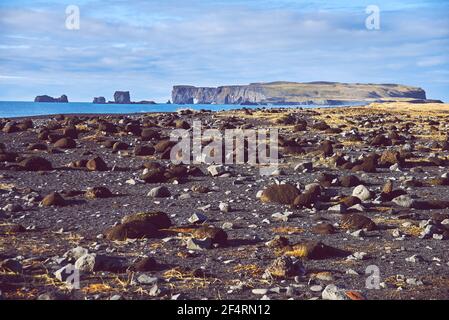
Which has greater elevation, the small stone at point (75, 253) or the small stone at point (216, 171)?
the small stone at point (216, 171)

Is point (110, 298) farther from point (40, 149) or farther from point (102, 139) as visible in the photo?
point (102, 139)

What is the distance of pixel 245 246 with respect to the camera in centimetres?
876

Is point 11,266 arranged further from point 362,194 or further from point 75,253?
point 362,194

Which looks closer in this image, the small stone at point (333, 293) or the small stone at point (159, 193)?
the small stone at point (333, 293)

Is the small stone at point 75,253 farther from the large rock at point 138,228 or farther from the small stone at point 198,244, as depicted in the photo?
the small stone at point 198,244

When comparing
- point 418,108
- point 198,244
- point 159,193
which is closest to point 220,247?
point 198,244

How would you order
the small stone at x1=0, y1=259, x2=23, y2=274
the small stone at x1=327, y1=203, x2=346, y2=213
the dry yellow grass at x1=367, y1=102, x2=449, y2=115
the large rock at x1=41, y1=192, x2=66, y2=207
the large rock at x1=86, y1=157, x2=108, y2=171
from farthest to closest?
1. the dry yellow grass at x1=367, y1=102, x2=449, y2=115
2. the large rock at x1=86, y1=157, x2=108, y2=171
3. the large rock at x1=41, y1=192, x2=66, y2=207
4. the small stone at x1=327, y1=203, x2=346, y2=213
5. the small stone at x1=0, y1=259, x2=23, y2=274

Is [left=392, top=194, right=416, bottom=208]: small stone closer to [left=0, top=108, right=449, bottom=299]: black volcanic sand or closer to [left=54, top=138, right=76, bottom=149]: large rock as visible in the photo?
[left=0, top=108, right=449, bottom=299]: black volcanic sand

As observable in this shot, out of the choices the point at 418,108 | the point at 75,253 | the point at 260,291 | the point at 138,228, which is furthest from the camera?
the point at 418,108

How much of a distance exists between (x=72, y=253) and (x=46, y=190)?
6.44 m

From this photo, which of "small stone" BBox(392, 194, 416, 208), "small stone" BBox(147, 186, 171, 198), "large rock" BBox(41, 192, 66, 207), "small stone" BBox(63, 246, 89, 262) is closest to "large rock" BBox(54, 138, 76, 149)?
"small stone" BBox(147, 186, 171, 198)

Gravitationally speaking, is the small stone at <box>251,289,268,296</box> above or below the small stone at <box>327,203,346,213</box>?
below

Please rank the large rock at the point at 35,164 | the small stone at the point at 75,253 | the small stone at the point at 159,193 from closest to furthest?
the small stone at the point at 75,253 → the small stone at the point at 159,193 → the large rock at the point at 35,164

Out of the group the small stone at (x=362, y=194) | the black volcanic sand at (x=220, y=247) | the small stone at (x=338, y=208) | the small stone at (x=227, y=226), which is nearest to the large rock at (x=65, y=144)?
the black volcanic sand at (x=220, y=247)
